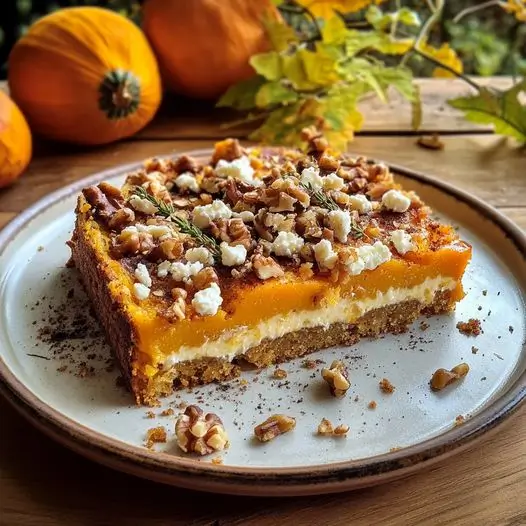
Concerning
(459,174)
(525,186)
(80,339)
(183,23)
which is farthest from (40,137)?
(525,186)

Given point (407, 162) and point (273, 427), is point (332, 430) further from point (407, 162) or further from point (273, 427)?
point (407, 162)

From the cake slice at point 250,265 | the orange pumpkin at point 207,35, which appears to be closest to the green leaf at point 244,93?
the orange pumpkin at point 207,35

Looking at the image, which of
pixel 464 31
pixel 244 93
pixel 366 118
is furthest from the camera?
pixel 464 31

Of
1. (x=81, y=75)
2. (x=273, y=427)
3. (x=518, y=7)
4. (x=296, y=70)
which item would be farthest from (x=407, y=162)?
(x=273, y=427)

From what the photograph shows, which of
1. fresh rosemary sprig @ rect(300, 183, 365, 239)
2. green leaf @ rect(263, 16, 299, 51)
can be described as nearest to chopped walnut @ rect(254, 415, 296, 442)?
fresh rosemary sprig @ rect(300, 183, 365, 239)

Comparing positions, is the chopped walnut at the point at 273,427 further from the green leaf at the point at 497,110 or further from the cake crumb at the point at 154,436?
the green leaf at the point at 497,110

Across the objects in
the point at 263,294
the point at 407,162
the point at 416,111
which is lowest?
the point at 407,162
